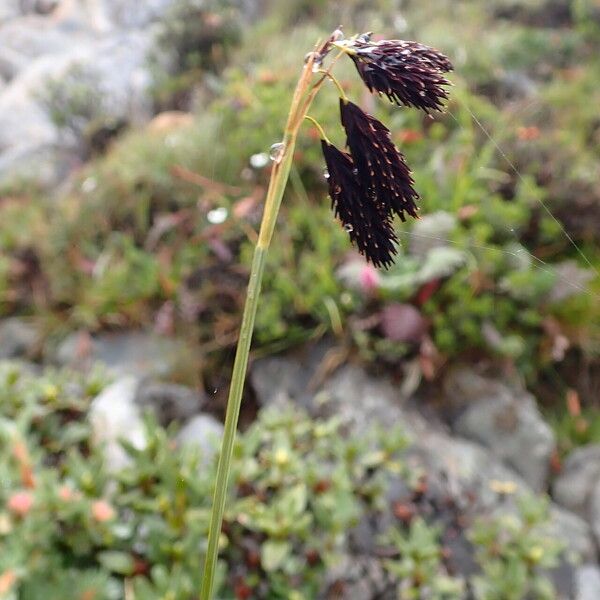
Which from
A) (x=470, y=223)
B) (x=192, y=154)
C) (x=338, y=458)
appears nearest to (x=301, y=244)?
(x=470, y=223)

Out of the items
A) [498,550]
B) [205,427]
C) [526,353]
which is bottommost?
[526,353]

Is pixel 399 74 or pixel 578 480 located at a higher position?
pixel 399 74

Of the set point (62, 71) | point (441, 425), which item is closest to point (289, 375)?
point (441, 425)

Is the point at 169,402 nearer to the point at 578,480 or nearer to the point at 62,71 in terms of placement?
the point at 578,480

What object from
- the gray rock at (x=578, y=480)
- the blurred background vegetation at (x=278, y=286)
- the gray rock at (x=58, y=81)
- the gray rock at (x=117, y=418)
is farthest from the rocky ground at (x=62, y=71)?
the gray rock at (x=578, y=480)

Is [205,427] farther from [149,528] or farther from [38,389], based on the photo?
[149,528]

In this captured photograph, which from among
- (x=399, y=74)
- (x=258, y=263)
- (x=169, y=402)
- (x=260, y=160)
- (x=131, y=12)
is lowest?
(x=131, y=12)
